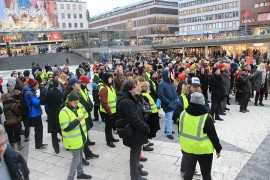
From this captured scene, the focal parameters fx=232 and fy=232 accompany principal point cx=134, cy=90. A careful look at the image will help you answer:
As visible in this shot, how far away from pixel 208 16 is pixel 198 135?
79364mm

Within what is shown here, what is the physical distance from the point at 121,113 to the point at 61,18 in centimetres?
9390

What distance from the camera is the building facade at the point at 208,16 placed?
68812 millimetres

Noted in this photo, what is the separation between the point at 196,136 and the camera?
374 centimetres

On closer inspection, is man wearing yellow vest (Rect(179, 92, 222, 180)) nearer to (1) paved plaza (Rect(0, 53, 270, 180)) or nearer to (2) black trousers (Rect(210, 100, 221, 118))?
(1) paved plaza (Rect(0, 53, 270, 180))

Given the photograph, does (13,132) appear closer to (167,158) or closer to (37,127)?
(37,127)

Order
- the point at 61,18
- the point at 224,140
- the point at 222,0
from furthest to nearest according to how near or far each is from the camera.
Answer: the point at 61,18
the point at 222,0
the point at 224,140

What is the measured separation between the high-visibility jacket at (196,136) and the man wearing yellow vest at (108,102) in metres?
2.67

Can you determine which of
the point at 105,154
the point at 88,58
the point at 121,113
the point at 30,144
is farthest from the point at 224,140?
the point at 88,58

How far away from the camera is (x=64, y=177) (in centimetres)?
517

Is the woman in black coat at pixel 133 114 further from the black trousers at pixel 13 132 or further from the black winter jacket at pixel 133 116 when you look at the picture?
the black trousers at pixel 13 132

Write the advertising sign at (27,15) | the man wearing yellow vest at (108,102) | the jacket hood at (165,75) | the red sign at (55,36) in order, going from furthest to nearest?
the red sign at (55,36)
the advertising sign at (27,15)
the jacket hood at (165,75)
the man wearing yellow vest at (108,102)

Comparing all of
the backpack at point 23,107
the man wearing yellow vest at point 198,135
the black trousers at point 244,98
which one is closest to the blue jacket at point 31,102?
the backpack at point 23,107

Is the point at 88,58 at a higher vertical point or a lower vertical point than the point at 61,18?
lower

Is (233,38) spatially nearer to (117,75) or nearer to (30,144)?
(117,75)
